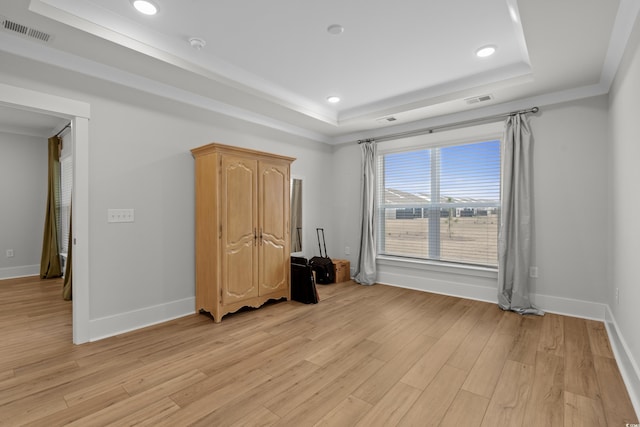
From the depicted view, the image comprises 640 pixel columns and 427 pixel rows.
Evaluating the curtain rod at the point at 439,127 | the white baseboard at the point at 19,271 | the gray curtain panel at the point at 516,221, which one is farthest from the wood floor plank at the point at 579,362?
the white baseboard at the point at 19,271

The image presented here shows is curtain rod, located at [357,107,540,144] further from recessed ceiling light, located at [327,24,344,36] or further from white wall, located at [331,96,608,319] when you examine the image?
recessed ceiling light, located at [327,24,344,36]

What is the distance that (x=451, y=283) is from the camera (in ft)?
14.1

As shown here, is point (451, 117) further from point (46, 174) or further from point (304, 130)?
point (46, 174)

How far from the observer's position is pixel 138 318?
10.2 feet

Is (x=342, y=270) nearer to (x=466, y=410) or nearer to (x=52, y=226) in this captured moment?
(x=466, y=410)

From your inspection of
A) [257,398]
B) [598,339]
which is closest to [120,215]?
[257,398]

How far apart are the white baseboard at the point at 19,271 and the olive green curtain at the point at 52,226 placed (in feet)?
1.44

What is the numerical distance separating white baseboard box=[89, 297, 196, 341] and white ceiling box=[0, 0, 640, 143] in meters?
2.32

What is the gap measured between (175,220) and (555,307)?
4492mm

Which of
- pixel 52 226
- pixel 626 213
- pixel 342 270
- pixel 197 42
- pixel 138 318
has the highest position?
pixel 197 42

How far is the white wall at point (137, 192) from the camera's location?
284 centimetres

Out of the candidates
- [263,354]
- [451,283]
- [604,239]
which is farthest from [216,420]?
[604,239]

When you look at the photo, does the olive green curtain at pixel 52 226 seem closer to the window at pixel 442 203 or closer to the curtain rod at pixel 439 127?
the curtain rod at pixel 439 127

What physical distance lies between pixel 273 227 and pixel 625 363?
340cm
